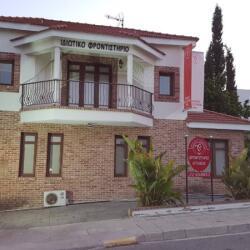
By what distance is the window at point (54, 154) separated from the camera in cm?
1691

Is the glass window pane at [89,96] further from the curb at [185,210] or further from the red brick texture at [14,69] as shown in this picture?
the curb at [185,210]

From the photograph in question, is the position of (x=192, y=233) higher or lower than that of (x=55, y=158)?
lower

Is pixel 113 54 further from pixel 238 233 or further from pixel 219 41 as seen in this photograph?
pixel 219 41

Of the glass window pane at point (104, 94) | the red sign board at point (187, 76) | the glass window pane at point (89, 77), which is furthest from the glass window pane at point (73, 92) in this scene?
the red sign board at point (187, 76)

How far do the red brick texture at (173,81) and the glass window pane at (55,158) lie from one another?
15.3 ft

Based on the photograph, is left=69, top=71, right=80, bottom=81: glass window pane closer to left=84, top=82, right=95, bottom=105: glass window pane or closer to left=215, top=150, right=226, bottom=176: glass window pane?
left=84, top=82, right=95, bottom=105: glass window pane

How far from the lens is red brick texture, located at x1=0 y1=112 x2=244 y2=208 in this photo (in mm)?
16391

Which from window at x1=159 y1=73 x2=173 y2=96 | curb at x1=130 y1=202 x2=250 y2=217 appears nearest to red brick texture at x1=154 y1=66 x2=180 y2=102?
window at x1=159 y1=73 x2=173 y2=96

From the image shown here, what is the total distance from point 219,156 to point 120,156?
455 cm

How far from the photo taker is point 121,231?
10906 mm

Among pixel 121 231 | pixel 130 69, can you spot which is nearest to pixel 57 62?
pixel 130 69

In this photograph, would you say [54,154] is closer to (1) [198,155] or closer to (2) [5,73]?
(2) [5,73]

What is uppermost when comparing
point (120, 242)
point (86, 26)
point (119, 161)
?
point (86, 26)

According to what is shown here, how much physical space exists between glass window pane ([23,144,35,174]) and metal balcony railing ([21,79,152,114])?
5.39 ft
